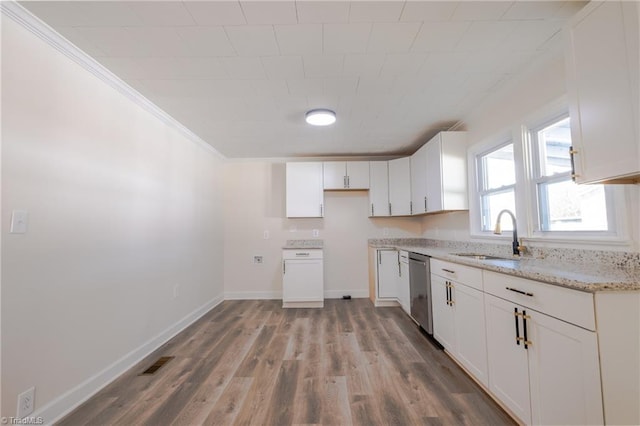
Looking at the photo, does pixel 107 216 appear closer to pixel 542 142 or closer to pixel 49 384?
pixel 49 384

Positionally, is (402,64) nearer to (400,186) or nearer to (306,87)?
(306,87)

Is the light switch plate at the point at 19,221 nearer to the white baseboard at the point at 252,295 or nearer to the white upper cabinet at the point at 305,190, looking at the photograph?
the white upper cabinet at the point at 305,190

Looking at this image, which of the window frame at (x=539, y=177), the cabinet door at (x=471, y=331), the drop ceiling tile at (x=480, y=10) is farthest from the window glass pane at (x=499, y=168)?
the drop ceiling tile at (x=480, y=10)

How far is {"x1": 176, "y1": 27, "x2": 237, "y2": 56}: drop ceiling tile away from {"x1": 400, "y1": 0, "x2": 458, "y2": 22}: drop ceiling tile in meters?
1.12

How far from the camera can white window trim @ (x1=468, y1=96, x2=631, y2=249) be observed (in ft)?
4.75

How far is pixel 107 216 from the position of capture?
2.01m

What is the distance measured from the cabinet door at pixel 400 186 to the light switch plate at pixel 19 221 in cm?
395

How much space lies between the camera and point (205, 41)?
1.68 meters

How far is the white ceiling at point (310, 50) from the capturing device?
146cm

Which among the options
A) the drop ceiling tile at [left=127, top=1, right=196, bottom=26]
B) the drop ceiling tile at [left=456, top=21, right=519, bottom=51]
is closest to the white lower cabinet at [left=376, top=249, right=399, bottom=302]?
the drop ceiling tile at [left=456, top=21, right=519, bottom=51]

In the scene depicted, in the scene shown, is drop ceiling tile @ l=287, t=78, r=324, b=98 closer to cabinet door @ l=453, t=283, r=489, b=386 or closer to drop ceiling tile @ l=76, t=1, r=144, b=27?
drop ceiling tile @ l=76, t=1, r=144, b=27

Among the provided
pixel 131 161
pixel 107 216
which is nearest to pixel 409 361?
pixel 107 216

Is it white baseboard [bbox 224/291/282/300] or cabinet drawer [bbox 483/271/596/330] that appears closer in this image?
cabinet drawer [bbox 483/271/596/330]

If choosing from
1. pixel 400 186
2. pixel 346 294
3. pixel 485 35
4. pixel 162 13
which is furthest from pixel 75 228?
pixel 400 186
